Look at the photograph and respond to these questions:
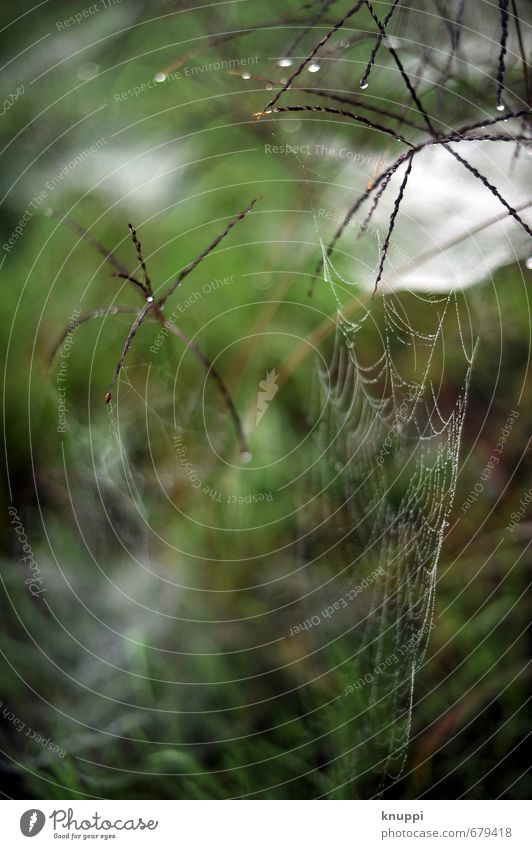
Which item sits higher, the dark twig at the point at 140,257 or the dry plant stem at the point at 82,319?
the dark twig at the point at 140,257

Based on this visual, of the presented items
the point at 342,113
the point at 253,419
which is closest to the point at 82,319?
the point at 253,419

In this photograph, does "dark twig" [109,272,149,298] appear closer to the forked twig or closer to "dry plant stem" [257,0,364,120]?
the forked twig

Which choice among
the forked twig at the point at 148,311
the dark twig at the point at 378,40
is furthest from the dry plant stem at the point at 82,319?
the dark twig at the point at 378,40

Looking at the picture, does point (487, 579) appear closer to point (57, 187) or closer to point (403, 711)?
point (403, 711)

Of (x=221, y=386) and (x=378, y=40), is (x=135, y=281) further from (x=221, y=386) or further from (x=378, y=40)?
(x=378, y=40)

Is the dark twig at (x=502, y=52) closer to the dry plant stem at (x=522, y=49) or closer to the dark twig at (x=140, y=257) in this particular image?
the dry plant stem at (x=522, y=49)

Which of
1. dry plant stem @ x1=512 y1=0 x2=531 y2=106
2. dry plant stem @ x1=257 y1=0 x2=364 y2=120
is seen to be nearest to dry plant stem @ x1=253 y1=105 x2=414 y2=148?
dry plant stem @ x1=257 y1=0 x2=364 y2=120

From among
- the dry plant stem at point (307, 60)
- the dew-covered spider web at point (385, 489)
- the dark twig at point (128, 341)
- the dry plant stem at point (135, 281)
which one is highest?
the dry plant stem at point (307, 60)

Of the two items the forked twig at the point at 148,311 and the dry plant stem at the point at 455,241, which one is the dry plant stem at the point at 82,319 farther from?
the dry plant stem at the point at 455,241
